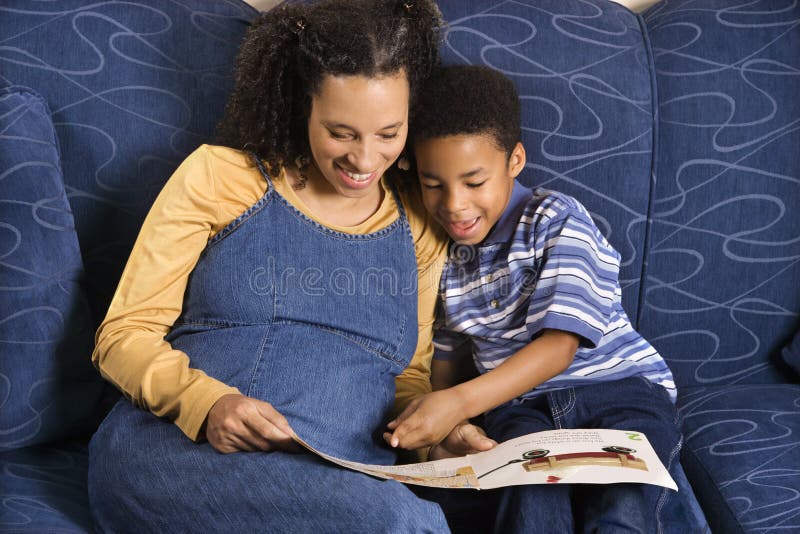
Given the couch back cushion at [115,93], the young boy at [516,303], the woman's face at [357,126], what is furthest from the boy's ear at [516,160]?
the couch back cushion at [115,93]

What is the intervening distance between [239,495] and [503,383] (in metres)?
0.52

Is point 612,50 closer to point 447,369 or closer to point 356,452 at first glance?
point 447,369

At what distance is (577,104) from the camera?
1701mm

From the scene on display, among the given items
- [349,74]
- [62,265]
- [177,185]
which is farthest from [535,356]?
[62,265]

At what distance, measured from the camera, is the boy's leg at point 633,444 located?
4.24 feet

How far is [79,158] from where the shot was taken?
5.36ft

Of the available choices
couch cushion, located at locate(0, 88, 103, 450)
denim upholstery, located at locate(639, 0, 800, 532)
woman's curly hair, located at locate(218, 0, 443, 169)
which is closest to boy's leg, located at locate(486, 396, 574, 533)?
denim upholstery, located at locate(639, 0, 800, 532)

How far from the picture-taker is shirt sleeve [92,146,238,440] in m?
1.33

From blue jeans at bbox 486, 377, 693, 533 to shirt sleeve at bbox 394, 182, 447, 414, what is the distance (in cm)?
16

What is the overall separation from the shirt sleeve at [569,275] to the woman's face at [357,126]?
0.33m

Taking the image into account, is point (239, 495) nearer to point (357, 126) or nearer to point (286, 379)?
point (286, 379)

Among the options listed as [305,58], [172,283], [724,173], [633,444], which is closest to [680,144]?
[724,173]

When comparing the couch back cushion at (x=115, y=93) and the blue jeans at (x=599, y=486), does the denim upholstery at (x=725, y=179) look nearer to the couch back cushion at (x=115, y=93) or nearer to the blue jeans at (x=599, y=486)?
the blue jeans at (x=599, y=486)

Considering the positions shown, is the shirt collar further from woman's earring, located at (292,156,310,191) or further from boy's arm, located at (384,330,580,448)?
woman's earring, located at (292,156,310,191)
